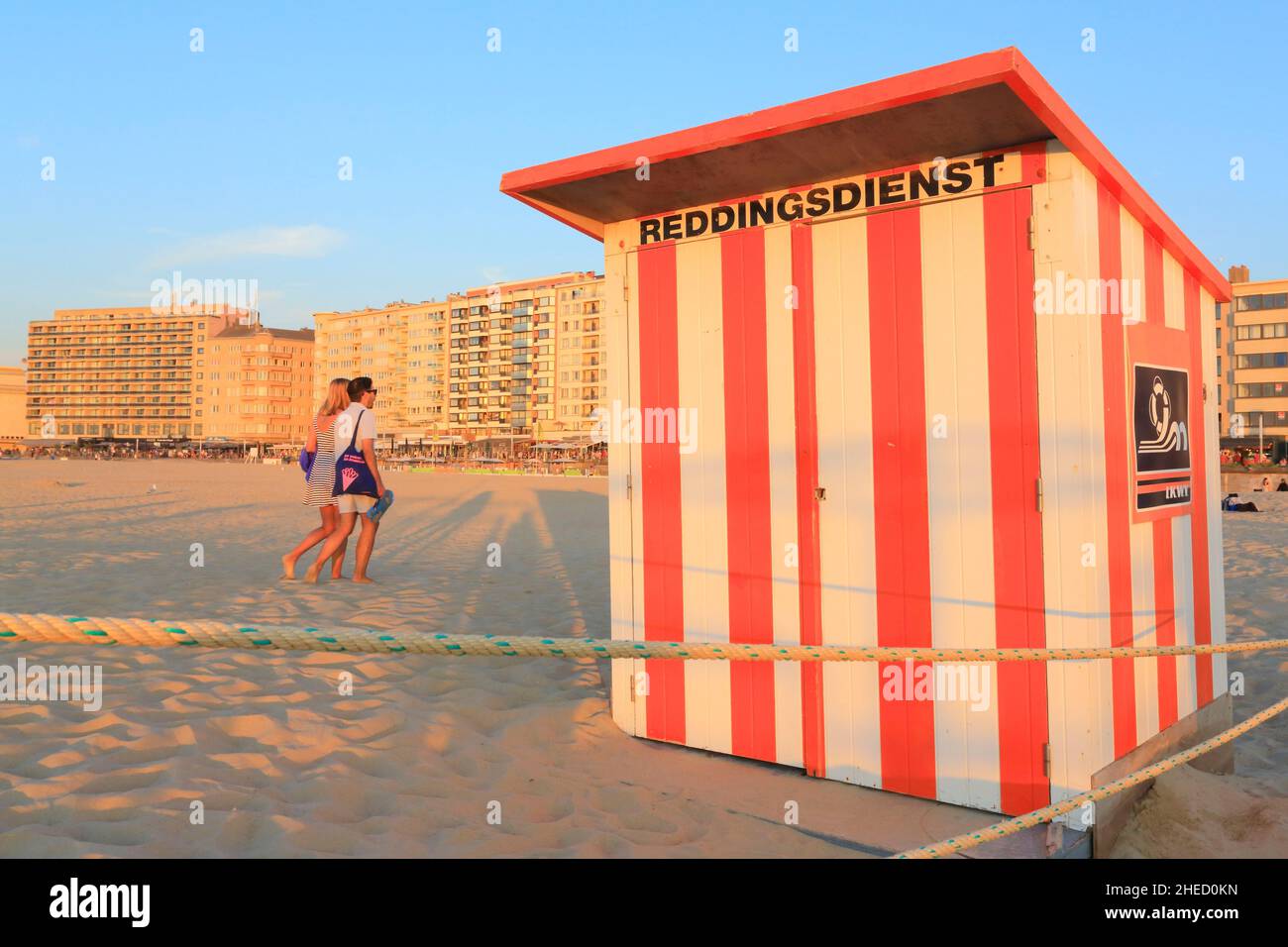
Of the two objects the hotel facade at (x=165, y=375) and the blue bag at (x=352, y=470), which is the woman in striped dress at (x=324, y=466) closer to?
the blue bag at (x=352, y=470)

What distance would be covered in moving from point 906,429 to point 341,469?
17.2 ft

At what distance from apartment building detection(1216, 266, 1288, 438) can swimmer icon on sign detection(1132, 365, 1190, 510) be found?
77.7 meters

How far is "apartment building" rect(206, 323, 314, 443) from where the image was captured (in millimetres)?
124250

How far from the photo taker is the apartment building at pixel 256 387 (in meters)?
124

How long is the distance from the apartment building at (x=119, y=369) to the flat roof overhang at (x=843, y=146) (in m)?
143

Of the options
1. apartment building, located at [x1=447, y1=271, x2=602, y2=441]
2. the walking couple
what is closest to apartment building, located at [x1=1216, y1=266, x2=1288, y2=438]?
apartment building, located at [x1=447, y1=271, x2=602, y2=441]

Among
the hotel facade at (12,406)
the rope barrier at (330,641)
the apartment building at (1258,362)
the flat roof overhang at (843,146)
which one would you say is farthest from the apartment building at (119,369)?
the rope barrier at (330,641)

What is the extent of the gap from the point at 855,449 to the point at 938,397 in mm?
424

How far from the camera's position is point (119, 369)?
133375mm

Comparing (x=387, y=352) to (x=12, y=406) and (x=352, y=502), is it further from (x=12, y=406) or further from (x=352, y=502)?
(x=352, y=502)

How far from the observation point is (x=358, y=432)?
7.14 m

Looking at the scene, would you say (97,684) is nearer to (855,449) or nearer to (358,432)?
(358,432)
